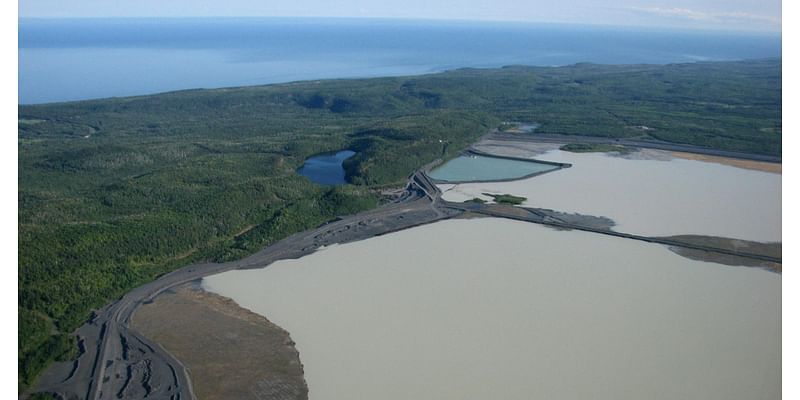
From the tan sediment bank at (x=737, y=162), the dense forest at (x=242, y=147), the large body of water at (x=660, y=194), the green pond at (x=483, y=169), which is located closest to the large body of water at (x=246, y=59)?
the dense forest at (x=242, y=147)

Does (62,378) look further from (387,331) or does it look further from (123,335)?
(387,331)

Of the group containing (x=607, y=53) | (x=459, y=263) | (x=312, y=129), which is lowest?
(x=459, y=263)

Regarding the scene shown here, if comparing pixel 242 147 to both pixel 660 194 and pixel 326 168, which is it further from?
pixel 660 194

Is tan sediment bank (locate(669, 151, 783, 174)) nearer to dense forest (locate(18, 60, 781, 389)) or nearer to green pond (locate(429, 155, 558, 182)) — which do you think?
dense forest (locate(18, 60, 781, 389))

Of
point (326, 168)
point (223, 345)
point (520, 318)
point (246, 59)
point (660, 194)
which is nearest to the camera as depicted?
point (223, 345)

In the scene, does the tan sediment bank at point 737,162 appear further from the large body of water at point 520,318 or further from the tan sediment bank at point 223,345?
the tan sediment bank at point 223,345

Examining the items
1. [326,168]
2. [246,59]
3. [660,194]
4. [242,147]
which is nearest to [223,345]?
[326,168]

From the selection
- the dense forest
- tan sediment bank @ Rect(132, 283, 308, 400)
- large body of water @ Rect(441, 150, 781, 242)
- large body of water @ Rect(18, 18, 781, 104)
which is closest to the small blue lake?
the dense forest

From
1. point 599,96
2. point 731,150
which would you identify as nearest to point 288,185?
point 731,150
